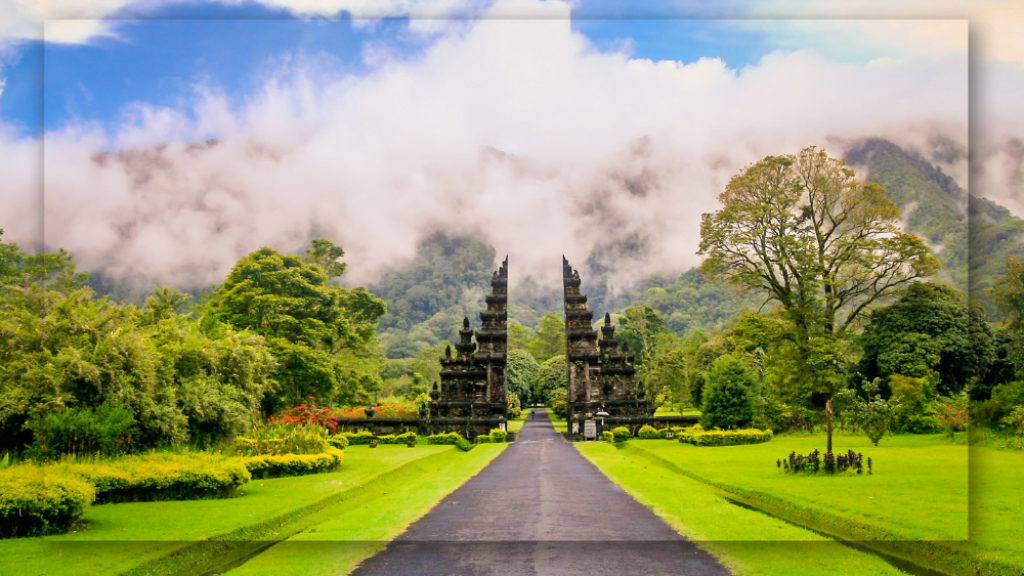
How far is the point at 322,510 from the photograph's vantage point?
13.5 metres

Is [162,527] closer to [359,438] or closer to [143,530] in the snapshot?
[143,530]

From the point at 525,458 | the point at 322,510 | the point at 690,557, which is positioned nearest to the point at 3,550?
the point at 322,510

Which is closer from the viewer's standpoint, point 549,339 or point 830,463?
point 830,463

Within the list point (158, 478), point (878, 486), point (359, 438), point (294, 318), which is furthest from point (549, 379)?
point (158, 478)

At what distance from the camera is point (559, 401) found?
71.2 m

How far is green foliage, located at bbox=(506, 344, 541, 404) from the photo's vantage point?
270ft

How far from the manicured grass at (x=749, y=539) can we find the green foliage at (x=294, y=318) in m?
28.2

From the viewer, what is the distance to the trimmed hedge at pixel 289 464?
18.2 metres

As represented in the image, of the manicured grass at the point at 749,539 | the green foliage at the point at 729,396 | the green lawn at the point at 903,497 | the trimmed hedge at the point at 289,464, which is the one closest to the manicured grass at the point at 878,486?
the green lawn at the point at 903,497

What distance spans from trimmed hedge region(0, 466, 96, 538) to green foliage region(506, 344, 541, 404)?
235 ft

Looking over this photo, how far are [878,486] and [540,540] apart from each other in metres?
8.86

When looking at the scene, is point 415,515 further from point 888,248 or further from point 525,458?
point 888,248

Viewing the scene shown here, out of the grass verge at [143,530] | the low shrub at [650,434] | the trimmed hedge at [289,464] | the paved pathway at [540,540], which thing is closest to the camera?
the grass verge at [143,530]

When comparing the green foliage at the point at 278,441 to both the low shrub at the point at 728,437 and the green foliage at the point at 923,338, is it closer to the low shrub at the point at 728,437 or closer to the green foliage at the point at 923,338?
the low shrub at the point at 728,437
